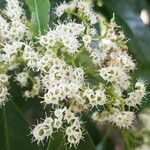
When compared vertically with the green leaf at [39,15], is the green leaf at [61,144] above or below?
below

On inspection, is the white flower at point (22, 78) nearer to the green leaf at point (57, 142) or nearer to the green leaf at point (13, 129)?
the green leaf at point (13, 129)

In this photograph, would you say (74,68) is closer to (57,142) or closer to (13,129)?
(57,142)

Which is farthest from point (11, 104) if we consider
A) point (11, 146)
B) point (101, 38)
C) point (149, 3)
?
point (149, 3)

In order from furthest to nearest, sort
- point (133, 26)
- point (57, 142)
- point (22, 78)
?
point (133, 26)
point (22, 78)
point (57, 142)

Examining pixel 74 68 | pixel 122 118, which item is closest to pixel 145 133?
pixel 122 118

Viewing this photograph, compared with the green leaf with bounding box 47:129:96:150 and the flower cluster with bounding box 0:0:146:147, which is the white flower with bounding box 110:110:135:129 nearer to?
the flower cluster with bounding box 0:0:146:147

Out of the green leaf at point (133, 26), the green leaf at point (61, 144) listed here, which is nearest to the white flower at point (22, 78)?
the green leaf at point (61, 144)

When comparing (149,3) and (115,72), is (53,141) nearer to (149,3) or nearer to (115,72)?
(115,72)
